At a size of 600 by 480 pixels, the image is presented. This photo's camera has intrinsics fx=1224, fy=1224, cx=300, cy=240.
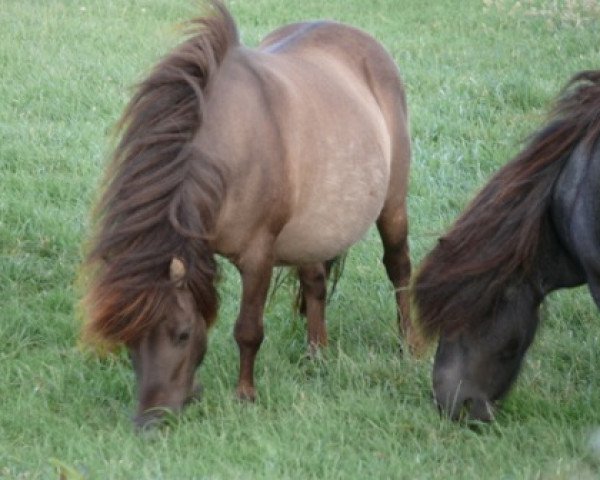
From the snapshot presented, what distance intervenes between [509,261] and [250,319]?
3.74 feet

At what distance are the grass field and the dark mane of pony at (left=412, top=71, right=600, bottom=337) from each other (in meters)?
0.43

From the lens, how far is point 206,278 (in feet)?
14.8

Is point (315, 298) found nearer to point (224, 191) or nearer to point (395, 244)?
point (395, 244)

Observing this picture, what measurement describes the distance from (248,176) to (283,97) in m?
0.50

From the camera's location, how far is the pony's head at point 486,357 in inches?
177

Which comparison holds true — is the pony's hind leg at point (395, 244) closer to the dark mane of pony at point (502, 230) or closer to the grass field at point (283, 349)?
the grass field at point (283, 349)

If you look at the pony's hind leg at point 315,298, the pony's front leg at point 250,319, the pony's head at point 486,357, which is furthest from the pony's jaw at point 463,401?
the pony's hind leg at point 315,298

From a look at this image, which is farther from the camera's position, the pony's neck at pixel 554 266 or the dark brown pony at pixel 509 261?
the pony's neck at pixel 554 266

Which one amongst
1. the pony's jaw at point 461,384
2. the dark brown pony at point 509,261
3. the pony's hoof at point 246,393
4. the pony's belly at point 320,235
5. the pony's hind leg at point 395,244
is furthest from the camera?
the pony's hind leg at point 395,244

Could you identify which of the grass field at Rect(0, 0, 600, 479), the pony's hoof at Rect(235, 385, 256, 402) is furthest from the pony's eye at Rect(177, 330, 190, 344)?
the pony's hoof at Rect(235, 385, 256, 402)

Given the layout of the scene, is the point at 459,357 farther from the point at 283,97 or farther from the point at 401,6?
the point at 401,6

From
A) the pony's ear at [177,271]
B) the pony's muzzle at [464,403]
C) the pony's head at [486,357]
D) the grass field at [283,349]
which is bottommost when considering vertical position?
the grass field at [283,349]

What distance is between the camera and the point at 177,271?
4383 millimetres

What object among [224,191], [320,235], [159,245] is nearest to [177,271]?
[159,245]
